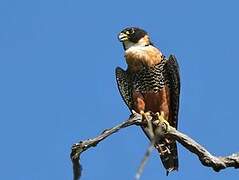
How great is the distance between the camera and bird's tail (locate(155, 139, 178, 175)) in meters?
7.99

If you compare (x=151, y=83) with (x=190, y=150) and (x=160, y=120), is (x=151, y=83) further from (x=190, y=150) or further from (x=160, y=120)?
(x=190, y=150)

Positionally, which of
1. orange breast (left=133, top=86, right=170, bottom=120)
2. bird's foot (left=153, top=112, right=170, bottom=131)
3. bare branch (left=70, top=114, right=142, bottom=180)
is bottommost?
bare branch (left=70, top=114, right=142, bottom=180)

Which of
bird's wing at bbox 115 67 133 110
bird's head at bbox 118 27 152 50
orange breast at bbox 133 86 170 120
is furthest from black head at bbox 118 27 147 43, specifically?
orange breast at bbox 133 86 170 120

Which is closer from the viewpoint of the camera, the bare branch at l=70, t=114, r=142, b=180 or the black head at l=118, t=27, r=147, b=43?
the bare branch at l=70, t=114, r=142, b=180

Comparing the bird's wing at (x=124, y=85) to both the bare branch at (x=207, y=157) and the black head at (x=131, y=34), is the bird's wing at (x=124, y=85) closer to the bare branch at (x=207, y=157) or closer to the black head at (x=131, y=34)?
the black head at (x=131, y=34)

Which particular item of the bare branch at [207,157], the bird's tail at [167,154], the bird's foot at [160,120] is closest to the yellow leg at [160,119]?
the bird's foot at [160,120]

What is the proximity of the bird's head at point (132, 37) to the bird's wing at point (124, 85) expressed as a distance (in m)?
0.55

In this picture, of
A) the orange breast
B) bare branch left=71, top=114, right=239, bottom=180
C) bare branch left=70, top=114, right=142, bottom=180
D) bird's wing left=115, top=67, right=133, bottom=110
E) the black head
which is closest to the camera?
bare branch left=70, top=114, right=142, bottom=180

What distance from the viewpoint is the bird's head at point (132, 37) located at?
947cm

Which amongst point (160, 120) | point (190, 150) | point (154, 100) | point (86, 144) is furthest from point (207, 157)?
point (154, 100)

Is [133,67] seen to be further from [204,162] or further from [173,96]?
[204,162]

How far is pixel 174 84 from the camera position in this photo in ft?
29.3

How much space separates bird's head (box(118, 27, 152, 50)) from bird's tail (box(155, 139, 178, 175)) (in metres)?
2.10

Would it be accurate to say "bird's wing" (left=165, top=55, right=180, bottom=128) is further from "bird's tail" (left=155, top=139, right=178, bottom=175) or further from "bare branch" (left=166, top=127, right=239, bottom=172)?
"bare branch" (left=166, top=127, right=239, bottom=172)
